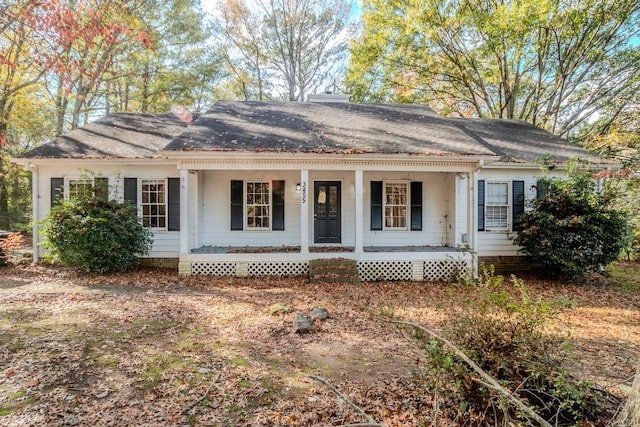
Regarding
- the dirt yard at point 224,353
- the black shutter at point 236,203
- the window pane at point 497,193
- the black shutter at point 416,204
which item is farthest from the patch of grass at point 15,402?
the window pane at point 497,193

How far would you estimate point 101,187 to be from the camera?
9.44m

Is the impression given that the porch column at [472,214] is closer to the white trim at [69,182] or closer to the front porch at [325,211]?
the front porch at [325,211]

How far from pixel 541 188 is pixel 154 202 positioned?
456 inches

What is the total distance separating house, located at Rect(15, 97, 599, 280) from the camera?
8828 mm

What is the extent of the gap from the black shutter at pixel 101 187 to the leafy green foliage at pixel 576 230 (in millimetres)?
11811

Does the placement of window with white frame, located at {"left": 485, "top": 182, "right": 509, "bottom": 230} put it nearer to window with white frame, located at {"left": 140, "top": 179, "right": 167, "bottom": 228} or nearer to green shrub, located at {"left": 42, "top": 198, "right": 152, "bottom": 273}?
window with white frame, located at {"left": 140, "top": 179, "right": 167, "bottom": 228}

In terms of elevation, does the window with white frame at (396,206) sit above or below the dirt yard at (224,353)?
above

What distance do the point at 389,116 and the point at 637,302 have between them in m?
8.23

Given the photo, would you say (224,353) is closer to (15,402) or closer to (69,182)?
(15,402)

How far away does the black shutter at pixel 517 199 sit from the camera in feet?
33.1

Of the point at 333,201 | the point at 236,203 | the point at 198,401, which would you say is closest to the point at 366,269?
the point at 333,201

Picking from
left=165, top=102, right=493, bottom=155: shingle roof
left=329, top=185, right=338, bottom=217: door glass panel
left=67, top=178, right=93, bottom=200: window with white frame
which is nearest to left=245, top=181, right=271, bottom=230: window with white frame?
left=165, top=102, right=493, bottom=155: shingle roof

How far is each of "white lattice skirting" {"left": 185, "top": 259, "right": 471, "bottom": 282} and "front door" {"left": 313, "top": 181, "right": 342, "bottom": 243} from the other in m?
1.75

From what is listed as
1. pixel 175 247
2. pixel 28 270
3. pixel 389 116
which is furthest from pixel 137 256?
pixel 389 116
